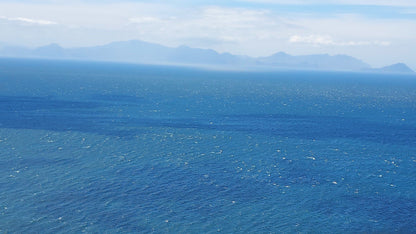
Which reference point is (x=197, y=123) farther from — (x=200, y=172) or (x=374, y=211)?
(x=374, y=211)

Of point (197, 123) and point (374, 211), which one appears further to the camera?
point (197, 123)

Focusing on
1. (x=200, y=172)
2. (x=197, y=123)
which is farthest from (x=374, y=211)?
(x=197, y=123)

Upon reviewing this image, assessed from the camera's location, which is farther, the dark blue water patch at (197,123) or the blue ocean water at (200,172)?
the dark blue water patch at (197,123)

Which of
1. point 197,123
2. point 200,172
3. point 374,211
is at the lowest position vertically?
point 374,211

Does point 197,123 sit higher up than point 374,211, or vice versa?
point 197,123

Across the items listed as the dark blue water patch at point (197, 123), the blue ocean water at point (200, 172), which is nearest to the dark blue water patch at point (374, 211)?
the blue ocean water at point (200, 172)

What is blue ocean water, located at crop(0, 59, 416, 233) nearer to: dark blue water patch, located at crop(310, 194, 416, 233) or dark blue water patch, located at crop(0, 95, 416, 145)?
dark blue water patch, located at crop(310, 194, 416, 233)

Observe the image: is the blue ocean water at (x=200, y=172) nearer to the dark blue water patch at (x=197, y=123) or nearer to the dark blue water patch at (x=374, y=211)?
the dark blue water patch at (x=374, y=211)

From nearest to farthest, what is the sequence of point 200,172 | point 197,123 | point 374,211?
point 374,211 → point 200,172 → point 197,123

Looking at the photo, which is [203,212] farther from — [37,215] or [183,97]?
[183,97]

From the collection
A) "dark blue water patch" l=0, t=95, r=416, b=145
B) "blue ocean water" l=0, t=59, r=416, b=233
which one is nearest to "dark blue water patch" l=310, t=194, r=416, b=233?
"blue ocean water" l=0, t=59, r=416, b=233

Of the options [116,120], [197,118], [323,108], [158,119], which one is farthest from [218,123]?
[323,108]
